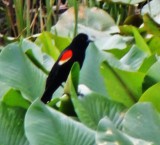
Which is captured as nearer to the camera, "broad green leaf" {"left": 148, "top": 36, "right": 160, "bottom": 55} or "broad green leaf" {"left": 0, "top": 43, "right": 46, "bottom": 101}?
"broad green leaf" {"left": 0, "top": 43, "right": 46, "bottom": 101}

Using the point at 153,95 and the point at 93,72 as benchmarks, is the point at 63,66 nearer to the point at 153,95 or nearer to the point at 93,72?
the point at 93,72

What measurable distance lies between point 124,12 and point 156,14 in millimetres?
397

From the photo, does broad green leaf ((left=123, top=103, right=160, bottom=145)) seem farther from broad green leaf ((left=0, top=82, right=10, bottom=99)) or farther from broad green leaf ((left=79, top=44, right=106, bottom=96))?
broad green leaf ((left=0, top=82, right=10, bottom=99))

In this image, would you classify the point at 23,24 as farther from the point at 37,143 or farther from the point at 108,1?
the point at 37,143

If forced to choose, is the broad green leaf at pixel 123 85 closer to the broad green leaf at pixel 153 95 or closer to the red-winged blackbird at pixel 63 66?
the broad green leaf at pixel 153 95

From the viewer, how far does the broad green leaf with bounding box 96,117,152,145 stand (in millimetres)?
1594

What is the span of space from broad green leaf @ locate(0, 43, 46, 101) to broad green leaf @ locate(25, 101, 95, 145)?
34cm

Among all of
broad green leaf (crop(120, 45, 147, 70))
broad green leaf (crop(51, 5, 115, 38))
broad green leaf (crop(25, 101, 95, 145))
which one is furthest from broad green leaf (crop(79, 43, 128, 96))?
broad green leaf (crop(51, 5, 115, 38))

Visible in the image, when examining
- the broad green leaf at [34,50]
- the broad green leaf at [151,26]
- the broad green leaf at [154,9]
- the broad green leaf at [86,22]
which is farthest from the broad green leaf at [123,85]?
the broad green leaf at [154,9]

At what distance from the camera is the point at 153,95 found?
1.88 m

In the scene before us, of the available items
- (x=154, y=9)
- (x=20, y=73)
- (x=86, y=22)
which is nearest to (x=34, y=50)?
(x=20, y=73)

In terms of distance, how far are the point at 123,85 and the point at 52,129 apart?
329 mm

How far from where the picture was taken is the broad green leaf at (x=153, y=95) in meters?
1.86

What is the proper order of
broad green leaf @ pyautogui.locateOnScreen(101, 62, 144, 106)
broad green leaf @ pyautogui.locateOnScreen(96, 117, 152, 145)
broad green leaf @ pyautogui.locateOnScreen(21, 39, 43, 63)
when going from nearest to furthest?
1. broad green leaf @ pyautogui.locateOnScreen(96, 117, 152, 145)
2. broad green leaf @ pyautogui.locateOnScreen(101, 62, 144, 106)
3. broad green leaf @ pyautogui.locateOnScreen(21, 39, 43, 63)
